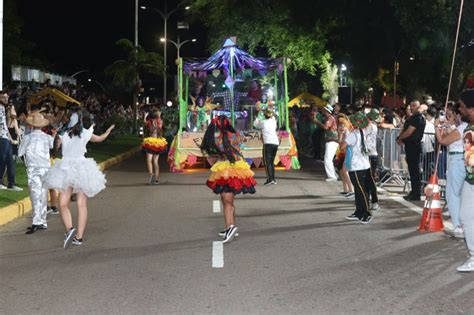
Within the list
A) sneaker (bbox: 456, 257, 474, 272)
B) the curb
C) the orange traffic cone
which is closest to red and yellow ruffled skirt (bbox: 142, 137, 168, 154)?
the curb

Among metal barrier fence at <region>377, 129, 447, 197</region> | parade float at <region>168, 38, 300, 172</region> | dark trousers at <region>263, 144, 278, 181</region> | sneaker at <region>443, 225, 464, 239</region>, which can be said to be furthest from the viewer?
parade float at <region>168, 38, 300, 172</region>

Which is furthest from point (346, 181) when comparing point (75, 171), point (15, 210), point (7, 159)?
point (75, 171)

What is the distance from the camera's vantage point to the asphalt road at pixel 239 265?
6.76 meters

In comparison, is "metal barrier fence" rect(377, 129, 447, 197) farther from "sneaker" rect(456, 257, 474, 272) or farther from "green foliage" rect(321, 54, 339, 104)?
"green foliage" rect(321, 54, 339, 104)

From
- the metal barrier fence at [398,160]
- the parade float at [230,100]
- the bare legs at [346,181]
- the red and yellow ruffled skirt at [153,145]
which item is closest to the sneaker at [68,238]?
the bare legs at [346,181]

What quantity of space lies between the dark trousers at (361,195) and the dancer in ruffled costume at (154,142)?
6.80m

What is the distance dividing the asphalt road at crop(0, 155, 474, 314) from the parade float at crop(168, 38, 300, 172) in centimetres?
840

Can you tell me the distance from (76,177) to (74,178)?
29 millimetres

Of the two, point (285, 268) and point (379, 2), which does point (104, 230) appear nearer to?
point (285, 268)

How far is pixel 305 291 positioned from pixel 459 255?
2.73 meters

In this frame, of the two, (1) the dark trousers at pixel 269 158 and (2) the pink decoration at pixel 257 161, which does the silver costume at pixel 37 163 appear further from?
(2) the pink decoration at pixel 257 161

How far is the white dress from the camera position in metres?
9.64

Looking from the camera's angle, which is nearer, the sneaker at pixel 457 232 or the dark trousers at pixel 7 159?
the sneaker at pixel 457 232

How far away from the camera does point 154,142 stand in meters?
17.9
